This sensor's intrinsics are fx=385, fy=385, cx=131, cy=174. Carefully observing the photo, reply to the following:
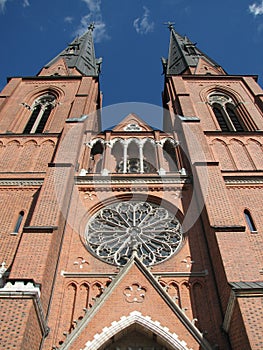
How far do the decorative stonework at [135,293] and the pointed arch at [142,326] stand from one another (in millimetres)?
458

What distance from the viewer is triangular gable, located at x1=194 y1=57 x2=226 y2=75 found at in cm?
2683

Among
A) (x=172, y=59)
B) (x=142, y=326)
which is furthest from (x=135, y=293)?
(x=172, y=59)

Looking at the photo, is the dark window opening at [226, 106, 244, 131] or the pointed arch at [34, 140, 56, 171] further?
the dark window opening at [226, 106, 244, 131]

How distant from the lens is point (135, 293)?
10188 millimetres

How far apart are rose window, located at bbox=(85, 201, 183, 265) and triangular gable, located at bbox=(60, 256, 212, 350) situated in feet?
4.23

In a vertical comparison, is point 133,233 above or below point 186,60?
below

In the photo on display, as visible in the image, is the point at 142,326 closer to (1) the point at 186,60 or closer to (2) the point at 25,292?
(2) the point at 25,292

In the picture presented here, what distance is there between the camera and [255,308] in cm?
841

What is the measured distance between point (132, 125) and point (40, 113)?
515 centimetres

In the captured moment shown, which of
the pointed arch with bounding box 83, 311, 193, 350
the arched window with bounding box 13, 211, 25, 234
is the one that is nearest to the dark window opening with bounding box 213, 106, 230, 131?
the arched window with bounding box 13, 211, 25, 234

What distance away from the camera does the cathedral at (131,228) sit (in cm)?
912

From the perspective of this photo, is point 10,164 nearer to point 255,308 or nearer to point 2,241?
point 2,241

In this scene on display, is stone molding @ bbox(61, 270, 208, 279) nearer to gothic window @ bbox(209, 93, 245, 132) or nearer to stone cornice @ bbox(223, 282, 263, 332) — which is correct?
stone cornice @ bbox(223, 282, 263, 332)

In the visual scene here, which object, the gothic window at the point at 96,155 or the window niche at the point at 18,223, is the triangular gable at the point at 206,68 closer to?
the gothic window at the point at 96,155
